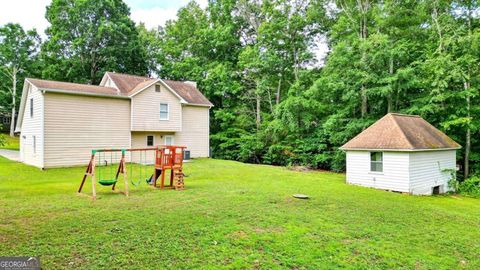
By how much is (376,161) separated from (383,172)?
670 mm

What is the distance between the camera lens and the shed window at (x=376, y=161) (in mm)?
15333

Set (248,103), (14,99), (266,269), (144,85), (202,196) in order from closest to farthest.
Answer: (266,269) → (202,196) → (144,85) → (248,103) → (14,99)

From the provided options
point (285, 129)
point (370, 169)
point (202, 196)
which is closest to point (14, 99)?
Answer: point (285, 129)

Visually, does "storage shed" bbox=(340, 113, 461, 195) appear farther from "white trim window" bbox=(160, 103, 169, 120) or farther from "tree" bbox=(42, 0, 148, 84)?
"tree" bbox=(42, 0, 148, 84)

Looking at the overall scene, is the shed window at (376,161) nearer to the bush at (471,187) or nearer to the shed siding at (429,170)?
the shed siding at (429,170)

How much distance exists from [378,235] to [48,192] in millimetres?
10548

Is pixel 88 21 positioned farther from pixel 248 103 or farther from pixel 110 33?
pixel 248 103

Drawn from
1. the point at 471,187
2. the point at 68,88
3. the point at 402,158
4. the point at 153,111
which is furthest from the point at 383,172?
the point at 68,88

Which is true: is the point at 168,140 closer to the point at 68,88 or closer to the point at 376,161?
the point at 68,88

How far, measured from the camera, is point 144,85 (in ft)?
68.6

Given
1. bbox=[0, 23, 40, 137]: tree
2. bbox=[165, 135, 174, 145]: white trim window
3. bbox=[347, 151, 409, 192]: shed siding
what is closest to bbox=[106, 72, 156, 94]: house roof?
bbox=[165, 135, 174, 145]: white trim window

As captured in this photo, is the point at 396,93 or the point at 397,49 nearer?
the point at 397,49

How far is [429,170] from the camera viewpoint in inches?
617

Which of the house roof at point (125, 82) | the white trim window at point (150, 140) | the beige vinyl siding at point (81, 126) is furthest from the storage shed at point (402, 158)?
the house roof at point (125, 82)
